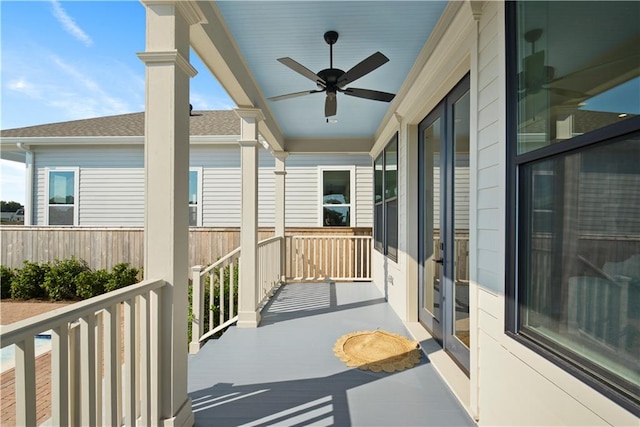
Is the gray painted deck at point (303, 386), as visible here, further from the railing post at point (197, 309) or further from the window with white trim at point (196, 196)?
the window with white trim at point (196, 196)

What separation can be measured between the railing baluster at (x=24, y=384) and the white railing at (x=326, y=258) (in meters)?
5.64

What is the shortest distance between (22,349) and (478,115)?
239cm

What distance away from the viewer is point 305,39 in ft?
9.16

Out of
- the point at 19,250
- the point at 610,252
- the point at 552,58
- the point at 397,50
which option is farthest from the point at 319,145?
the point at 19,250

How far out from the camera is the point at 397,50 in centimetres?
297

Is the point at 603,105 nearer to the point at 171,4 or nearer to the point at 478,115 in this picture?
the point at 478,115

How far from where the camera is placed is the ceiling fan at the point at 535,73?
53.3 inches

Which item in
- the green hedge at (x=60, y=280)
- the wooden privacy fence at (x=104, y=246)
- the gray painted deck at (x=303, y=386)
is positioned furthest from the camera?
the wooden privacy fence at (x=104, y=246)

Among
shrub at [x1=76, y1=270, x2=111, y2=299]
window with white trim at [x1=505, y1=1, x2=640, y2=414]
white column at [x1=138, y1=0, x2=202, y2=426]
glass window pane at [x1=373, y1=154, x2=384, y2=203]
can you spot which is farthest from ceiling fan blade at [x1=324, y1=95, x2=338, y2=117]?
shrub at [x1=76, y1=270, x2=111, y2=299]

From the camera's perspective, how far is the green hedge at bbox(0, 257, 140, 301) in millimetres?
6715

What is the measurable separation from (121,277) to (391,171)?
593 centimetres

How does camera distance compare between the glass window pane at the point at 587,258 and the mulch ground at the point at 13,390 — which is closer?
the glass window pane at the point at 587,258

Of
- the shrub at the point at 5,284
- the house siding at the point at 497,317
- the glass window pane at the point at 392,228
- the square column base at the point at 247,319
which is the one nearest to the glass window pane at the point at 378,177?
the glass window pane at the point at 392,228

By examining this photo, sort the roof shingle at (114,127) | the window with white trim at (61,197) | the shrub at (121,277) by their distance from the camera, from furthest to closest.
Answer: the window with white trim at (61,197) → the roof shingle at (114,127) → the shrub at (121,277)
